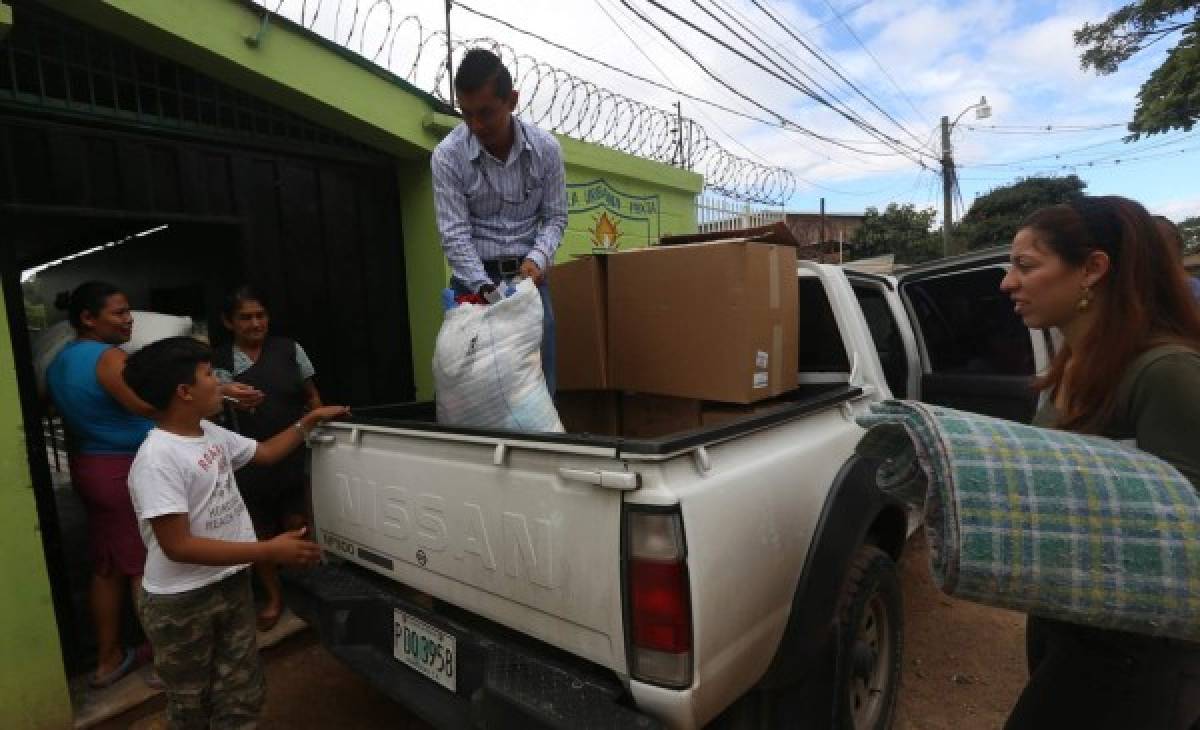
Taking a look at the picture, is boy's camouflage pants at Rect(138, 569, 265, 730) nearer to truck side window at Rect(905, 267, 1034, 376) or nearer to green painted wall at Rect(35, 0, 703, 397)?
green painted wall at Rect(35, 0, 703, 397)

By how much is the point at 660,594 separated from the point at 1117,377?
3.30 ft

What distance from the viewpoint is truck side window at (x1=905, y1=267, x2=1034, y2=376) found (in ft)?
10.0

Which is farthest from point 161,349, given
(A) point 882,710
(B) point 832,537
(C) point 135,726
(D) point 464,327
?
(A) point 882,710

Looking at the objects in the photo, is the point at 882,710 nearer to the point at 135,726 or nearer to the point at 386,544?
the point at 386,544

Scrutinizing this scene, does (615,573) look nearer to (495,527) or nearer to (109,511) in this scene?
(495,527)

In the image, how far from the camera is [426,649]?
73.7 inches

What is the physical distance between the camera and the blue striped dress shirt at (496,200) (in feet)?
8.79

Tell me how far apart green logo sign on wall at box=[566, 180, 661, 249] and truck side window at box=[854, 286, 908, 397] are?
2802 millimetres

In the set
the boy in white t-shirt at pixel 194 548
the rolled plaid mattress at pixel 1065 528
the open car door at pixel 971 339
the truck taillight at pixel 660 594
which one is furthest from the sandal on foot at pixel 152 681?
the open car door at pixel 971 339

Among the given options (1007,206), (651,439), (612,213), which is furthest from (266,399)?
(1007,206)

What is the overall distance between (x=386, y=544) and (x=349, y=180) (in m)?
2.92

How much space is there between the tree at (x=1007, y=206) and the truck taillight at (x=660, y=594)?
24921 mm

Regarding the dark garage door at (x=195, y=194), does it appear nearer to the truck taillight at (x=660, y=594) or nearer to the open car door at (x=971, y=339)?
the truck taillight at (x=660, y=594)

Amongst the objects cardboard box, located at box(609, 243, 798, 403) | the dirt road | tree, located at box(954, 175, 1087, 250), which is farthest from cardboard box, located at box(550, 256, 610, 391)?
tree, located at box(954, 175, 1087, 250)
